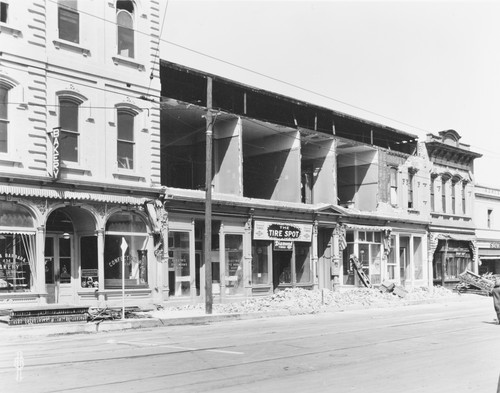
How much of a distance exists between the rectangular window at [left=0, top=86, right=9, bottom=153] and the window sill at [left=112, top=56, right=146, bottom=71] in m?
4.51

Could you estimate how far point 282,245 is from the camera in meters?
30.1

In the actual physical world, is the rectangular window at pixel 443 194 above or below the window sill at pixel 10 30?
below

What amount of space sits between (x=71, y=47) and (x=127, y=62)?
2374mm

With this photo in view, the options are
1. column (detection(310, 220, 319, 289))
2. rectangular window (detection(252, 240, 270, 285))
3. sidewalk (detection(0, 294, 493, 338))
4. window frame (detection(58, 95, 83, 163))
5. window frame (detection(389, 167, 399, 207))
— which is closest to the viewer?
sidewalk (detection(0, 294, 493, 338))

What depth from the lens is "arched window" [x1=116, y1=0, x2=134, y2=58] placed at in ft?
76.7

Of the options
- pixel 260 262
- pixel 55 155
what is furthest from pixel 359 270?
pixel 55 155

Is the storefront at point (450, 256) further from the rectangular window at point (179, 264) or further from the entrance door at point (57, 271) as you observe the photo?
the entrance door at point (57, 271)

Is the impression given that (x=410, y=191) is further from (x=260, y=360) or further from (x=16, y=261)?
(x=260, y=360)

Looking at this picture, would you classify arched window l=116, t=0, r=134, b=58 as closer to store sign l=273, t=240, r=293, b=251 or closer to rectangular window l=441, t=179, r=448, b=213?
store sign l=273, t=240, r=293, b=251

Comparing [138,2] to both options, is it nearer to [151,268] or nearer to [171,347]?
[151,268]

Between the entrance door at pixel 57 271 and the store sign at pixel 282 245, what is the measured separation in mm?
10622

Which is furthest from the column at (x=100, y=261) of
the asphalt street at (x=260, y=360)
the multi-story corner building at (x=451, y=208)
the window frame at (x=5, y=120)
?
the multi-story corner building at (x=451, y=208)

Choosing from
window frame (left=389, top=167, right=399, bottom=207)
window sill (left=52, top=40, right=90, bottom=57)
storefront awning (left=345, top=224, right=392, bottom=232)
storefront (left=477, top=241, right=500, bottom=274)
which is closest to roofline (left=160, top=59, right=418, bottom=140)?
window frame (left=389, top=167, right=399, bottom=207)

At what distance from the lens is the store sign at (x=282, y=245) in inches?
1172
